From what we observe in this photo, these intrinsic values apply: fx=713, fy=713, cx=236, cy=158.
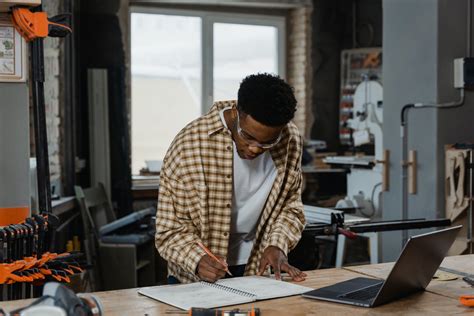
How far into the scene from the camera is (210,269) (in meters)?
2.26

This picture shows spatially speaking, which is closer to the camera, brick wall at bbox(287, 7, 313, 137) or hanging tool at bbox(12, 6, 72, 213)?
hanging tool at bbox(12, 6, 72, 213)

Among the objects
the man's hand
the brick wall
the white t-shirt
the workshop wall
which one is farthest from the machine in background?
the man's hand

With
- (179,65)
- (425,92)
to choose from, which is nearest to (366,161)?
(425,92)

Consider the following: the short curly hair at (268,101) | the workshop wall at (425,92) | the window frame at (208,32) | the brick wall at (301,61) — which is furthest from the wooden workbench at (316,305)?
the brick wall at (301,61)

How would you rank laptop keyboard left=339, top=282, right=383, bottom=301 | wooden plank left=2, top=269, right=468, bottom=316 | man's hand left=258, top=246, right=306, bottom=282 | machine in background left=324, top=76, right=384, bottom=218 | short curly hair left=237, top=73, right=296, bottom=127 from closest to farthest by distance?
wooden plank left=2, top=269, right=468, bottom=316 → laptop keyboard left=339, top=282, right=383, bottom=301 → short curly hair left=237, top=73, right=296, bottom=127 → man's hand left=258, top=246, right=306, bottom=282 → machine in background left=324, top=76, right=384, bottom=218

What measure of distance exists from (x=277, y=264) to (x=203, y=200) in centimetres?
33

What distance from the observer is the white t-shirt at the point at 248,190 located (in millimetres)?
2557

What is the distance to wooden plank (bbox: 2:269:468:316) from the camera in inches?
77.0

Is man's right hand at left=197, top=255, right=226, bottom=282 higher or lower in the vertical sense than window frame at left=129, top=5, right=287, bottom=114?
lower

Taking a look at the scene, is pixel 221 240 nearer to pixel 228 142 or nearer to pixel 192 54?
pixel 228 142

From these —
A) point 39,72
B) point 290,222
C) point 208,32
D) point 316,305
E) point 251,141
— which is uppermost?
point 208,32

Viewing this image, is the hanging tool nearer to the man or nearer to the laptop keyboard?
the man

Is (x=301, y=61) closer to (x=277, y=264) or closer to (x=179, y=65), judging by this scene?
(x=179, y=65)

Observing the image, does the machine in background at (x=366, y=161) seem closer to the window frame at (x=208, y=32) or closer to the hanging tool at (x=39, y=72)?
the window frame at (x=208, y=32)
